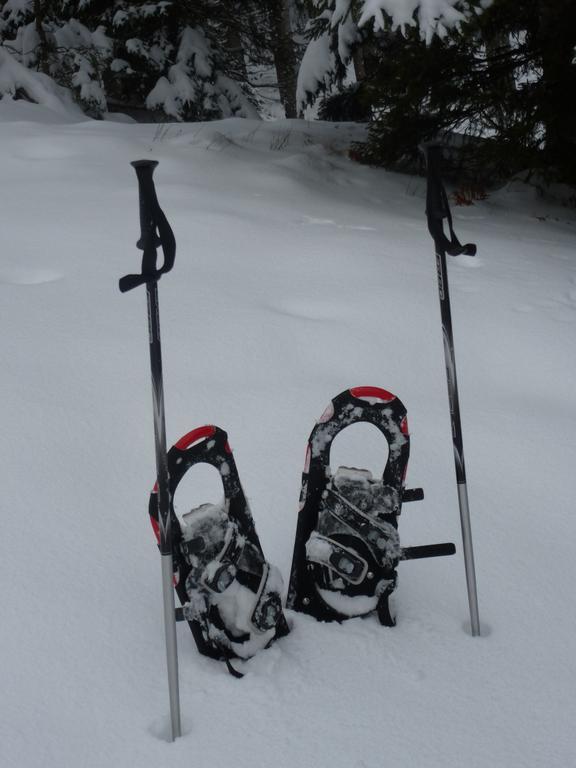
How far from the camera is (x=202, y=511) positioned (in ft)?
6.44

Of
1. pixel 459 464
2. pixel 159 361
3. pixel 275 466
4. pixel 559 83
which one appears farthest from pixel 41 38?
pixel 459 464

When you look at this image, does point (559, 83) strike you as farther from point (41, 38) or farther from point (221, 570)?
point (41, 38)

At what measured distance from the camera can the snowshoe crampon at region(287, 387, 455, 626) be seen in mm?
2014

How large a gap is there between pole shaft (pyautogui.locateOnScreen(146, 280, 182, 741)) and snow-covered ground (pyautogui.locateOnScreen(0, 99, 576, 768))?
11cm

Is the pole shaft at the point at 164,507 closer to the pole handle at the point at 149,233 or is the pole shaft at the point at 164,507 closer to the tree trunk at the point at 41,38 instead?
the pole handle at the point at 149,233

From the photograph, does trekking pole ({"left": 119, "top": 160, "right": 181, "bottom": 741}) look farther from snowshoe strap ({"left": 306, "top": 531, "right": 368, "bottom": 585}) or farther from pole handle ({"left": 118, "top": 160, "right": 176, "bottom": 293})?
snowshoe strap ({"left": 306, "top": 531, "right": 368, "bottom": 585})

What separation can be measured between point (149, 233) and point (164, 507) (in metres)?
0.62

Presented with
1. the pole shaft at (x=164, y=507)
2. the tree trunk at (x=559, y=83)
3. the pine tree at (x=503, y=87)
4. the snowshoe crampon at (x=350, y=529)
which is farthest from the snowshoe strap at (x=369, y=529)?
the tree trunk at (x=559, y=83)

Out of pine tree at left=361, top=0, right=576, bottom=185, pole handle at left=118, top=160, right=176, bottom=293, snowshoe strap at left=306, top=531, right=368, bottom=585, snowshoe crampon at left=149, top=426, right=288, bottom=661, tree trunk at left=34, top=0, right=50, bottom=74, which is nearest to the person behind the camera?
pole handle at left=118, top=160, right=176, bottom=293

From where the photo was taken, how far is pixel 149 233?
1.70m

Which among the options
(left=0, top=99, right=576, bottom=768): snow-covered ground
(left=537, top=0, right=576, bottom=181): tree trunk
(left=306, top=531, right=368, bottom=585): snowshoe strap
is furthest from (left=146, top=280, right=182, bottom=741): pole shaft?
(left=537, top=0, right=576, bottom=181): tree trunk

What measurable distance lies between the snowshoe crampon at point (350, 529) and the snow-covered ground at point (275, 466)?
0.08 m

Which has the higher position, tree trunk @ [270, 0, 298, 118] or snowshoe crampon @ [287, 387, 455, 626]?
tree trunk @ [270, 0, 298, 118]

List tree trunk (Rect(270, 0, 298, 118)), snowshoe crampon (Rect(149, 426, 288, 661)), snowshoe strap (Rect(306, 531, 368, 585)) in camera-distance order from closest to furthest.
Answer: snowshoe crampon (Rect(149, 426, 288, 661))
snowshoe strap (Rect(306, 531, 368, 585))
tree trunk (Rect(270, 0, 298, 118))
